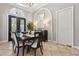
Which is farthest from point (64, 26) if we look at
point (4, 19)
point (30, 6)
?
point (4, 19)

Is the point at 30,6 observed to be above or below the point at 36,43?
above

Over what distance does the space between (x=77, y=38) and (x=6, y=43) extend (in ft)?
4.82

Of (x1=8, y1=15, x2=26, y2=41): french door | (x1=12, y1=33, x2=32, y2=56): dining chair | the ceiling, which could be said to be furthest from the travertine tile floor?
the ceiling

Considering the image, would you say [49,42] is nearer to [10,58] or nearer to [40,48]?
[40,48]

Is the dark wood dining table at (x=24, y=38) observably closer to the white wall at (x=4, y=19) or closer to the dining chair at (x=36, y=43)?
the dining chair at (x=36, y=43)

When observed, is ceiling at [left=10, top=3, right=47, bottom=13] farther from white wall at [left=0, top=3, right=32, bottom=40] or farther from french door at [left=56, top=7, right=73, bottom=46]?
french door at [left=56, top=7, right=73, bottom=46]

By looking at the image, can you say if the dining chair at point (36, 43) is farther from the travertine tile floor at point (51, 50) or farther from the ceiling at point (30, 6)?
the ceiling at point (30, 6)

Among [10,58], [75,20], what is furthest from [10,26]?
[75,20]

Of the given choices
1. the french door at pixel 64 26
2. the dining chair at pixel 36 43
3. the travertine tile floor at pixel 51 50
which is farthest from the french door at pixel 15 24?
the french door at pixel 64 26

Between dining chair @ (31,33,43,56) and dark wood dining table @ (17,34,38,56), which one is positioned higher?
dark wood dining table @ (17,34,38,56)

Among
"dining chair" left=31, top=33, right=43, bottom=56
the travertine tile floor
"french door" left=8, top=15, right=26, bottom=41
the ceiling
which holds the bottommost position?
the travertine tile floor

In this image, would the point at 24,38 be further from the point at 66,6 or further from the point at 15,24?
the point at 66,6

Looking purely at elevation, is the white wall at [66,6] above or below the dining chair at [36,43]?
above

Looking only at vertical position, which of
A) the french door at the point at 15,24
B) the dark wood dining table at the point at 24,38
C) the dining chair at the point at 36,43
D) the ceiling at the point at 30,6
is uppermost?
the ceiling at the point at 30,6
